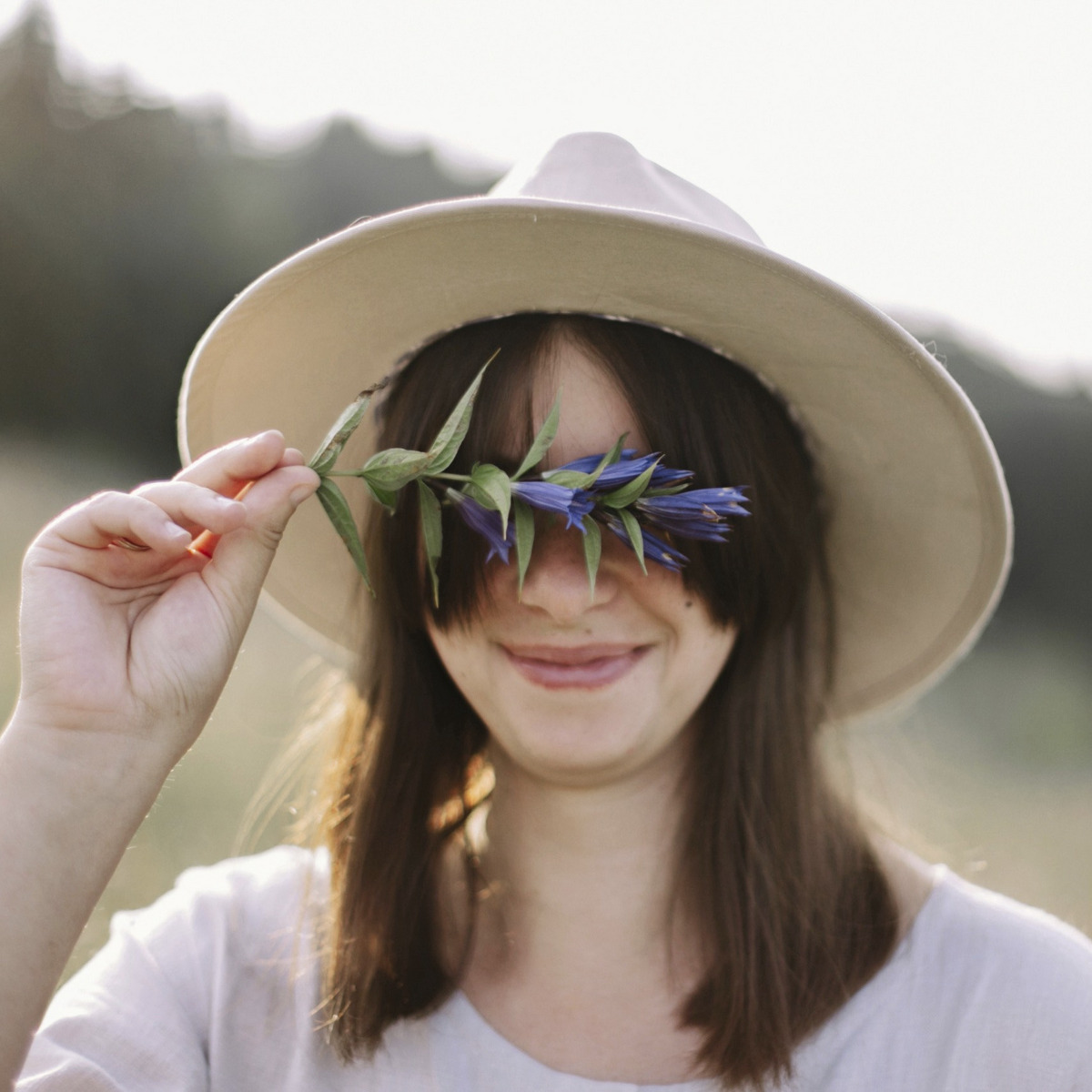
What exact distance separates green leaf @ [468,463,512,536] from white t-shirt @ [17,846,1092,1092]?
100cm

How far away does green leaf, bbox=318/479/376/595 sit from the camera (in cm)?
140

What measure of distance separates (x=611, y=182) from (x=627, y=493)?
57cm

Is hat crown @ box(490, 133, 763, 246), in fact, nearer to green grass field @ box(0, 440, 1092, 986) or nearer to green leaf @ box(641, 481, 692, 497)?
green leaf @ box(641, 481, 692, 497)

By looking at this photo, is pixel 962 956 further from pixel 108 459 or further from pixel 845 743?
pixel 108 459

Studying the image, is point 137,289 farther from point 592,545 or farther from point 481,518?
point 592,545

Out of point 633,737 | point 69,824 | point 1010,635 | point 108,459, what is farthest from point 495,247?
point 1010,635

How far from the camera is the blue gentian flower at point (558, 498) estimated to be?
1.50 metres

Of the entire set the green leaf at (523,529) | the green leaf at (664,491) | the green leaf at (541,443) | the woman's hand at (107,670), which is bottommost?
the woman's hand at (107,670)

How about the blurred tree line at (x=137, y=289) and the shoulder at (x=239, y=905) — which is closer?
the shoulder at (x=239, y=905)

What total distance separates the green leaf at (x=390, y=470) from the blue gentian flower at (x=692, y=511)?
37 cm

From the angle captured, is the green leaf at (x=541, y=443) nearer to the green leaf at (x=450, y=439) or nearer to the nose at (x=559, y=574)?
the green leaf at (x=450, y=439)

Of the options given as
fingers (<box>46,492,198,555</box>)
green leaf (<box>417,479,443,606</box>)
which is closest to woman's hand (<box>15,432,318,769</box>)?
fingers (<box>46,492,198,555</box>)

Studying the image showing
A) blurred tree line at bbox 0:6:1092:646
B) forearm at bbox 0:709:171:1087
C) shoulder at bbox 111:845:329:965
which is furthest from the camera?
blurred tree line at bbox 0:6:1092:646

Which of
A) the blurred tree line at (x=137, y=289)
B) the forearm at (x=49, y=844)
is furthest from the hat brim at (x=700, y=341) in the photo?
the blurred tree line at (x=137, y=289)
